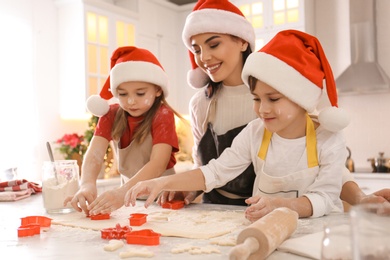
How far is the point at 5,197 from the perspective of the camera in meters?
1.51

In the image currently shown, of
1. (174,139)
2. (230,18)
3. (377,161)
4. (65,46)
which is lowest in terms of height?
(377,161)

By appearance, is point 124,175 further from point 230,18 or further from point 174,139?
point 230,18

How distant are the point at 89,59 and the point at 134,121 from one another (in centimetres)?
182

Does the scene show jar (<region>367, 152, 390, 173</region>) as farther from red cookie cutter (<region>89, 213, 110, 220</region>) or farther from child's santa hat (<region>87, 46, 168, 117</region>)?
red cookie cutter (<region>89, 213, 110, 220</region>)

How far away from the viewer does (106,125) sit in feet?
5.23

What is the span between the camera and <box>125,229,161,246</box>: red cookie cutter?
31.4 inches

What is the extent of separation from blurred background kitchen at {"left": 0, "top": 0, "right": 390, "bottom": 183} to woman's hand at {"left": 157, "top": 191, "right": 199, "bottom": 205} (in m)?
1.99

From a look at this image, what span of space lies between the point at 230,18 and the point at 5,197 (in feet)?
3.46

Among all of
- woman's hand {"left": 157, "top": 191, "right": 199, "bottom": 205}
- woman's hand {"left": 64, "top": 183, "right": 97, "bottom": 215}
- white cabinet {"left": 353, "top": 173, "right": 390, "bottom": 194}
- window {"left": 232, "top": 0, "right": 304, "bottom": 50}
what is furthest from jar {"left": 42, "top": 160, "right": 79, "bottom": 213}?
window {"left": 232, "top": 0, "right": 304, "bottom": 50}

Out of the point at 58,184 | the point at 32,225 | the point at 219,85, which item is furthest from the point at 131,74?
the point at 32,225

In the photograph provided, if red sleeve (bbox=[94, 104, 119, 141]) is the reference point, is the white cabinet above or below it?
below

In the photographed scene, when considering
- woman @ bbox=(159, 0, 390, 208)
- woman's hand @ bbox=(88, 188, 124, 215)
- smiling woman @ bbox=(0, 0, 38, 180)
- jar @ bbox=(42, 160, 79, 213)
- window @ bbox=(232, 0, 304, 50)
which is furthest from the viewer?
window @ bbox=(232, 0, 304, 50)

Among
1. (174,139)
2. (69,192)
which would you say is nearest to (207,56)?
(174,139)

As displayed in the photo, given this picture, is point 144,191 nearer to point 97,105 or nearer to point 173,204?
point 173,204
